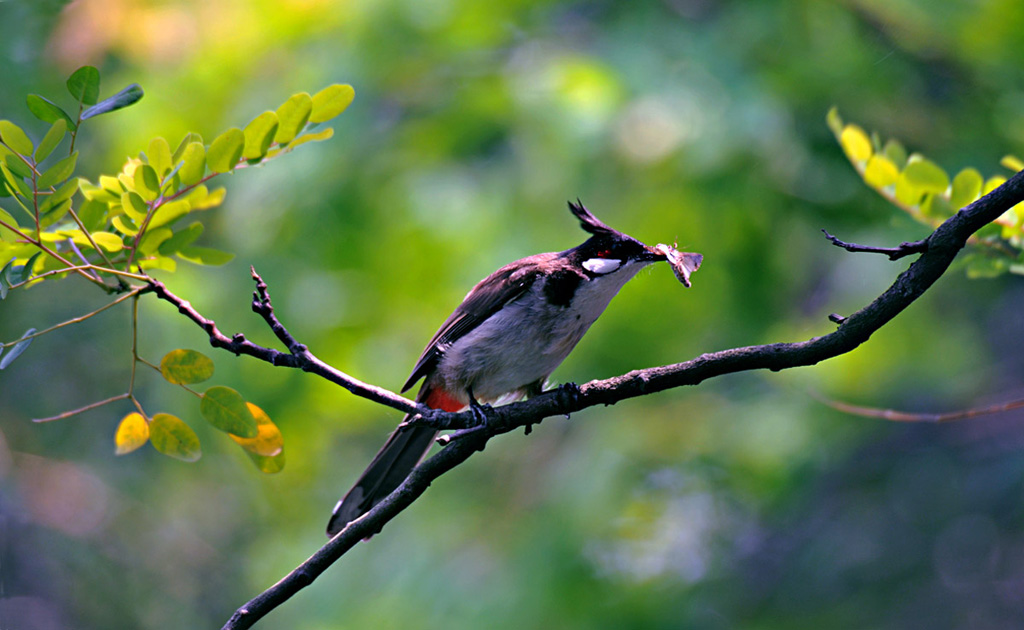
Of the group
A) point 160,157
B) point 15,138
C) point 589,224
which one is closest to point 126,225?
point 160,157

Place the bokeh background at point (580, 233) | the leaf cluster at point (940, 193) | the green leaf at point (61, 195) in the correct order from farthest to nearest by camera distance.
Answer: the bokeh background at point (580, 233) → the leaf cluster at point (940, 193) → the green leaf at point (61, 195)

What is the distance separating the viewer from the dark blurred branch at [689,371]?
5.54 feet

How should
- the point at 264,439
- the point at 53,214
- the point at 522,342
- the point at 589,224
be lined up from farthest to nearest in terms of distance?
the point at 522,342 → the point at 589,224 → the point at 264,439 → the point at 53,214

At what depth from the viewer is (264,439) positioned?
1.91 metres

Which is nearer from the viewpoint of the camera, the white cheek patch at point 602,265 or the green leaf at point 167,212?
the green leaf at point 167,212

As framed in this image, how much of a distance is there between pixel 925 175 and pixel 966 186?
12 centimetres

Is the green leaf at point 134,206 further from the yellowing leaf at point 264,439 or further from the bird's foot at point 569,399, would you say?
the bird's foot at point 569,399

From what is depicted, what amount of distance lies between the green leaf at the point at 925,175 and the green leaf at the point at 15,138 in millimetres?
2192

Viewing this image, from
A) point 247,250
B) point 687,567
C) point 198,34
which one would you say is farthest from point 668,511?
point 198,34

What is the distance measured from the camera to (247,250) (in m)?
5.84

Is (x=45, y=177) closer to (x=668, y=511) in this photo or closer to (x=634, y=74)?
(x=634, y=74)

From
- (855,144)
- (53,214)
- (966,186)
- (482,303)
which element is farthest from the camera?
(482,303)

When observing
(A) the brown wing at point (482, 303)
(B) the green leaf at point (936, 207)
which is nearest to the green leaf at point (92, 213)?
(A) the brown wing at point (482, 303)

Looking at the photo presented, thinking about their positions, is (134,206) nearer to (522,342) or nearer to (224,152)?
(224,152)
